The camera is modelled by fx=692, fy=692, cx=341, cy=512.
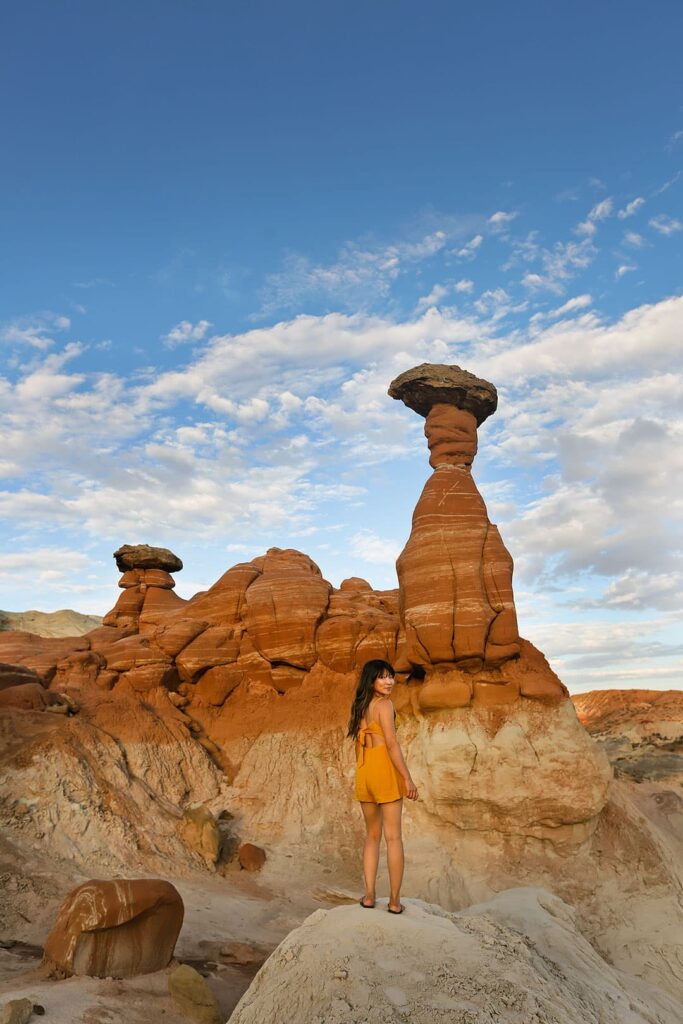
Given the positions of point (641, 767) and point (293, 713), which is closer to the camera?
point (293, 713)

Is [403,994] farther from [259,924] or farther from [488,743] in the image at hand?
[488,743]

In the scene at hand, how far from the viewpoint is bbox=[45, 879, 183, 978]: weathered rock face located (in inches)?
367

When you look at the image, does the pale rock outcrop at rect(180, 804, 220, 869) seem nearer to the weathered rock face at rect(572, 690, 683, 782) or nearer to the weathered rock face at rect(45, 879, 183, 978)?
the weathered rock face at rect(45, 879, 183, 978)

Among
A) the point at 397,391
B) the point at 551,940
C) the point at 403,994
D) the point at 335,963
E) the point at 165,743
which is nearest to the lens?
the point at 403,994

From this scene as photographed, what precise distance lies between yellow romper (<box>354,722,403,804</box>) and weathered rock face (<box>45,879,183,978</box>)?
4197mm

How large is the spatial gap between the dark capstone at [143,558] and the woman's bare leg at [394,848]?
A: 22512 mm

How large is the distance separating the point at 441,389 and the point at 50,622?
52.3 metres

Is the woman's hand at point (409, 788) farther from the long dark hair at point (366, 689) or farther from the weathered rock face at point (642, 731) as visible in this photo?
the weathered rock face at point (642, 731)

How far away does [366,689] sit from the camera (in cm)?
805

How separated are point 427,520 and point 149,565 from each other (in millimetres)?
13826

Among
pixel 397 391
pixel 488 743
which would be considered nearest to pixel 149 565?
pixel 397 391

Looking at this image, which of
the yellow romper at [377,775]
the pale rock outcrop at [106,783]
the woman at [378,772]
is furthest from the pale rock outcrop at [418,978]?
the pale rock outcrop at [106,783]

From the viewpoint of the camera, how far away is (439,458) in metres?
21.2

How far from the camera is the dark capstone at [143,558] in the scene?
94.0 ft
